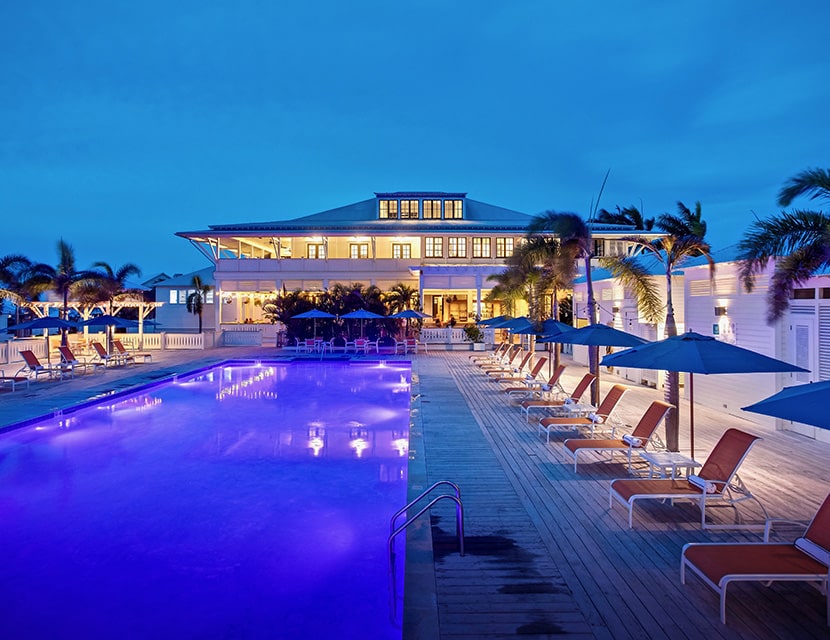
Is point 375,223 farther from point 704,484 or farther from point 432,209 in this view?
point 704,484

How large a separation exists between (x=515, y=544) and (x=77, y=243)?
22288 cm

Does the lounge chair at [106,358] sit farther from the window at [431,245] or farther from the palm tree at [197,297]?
the window at [431,245]

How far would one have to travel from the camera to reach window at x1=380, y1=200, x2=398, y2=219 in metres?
33.3

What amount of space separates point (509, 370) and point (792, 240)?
987 centimetres

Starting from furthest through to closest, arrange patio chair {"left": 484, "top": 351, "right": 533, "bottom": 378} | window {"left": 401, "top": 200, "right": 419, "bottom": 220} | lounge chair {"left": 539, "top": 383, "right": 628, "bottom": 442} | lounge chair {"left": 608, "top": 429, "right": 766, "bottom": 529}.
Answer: window {"left": 401, "top": 200, "right": 419, "bottom": 220}, patio chair {"left": 484, "top": 351, "right": 533, "bottom": 378}, lounge chair {"left": 539, "top": 383, "right": 628, "bottom": 442}, lounge chair {"left": 608, "top": 429, "right": 766, "bottom": 529}

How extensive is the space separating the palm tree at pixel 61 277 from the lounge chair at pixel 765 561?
23395 millimetres

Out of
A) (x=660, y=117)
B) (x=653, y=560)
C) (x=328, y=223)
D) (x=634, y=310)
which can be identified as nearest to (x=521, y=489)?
(x=653, y=560)

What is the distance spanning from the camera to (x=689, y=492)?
5.17 metres

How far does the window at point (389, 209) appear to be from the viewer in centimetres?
3331

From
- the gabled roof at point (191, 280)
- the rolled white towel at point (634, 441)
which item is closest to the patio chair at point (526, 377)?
the rolled white towel at point (634, 441)

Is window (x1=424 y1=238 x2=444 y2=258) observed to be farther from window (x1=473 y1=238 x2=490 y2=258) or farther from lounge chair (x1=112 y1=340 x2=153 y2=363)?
lounge chair (x1=112 y1=340 x2=153 y2=363)

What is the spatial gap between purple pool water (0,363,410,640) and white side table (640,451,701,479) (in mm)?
3283

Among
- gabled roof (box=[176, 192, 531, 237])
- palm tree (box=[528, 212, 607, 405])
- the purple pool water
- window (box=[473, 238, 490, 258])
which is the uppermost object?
gabled roof (box=[176, 192, 531, 237])

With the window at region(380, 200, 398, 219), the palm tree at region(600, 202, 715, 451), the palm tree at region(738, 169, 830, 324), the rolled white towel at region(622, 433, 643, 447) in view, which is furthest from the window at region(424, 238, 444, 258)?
the rolled white towel at region(622, 433, 643, 447)
